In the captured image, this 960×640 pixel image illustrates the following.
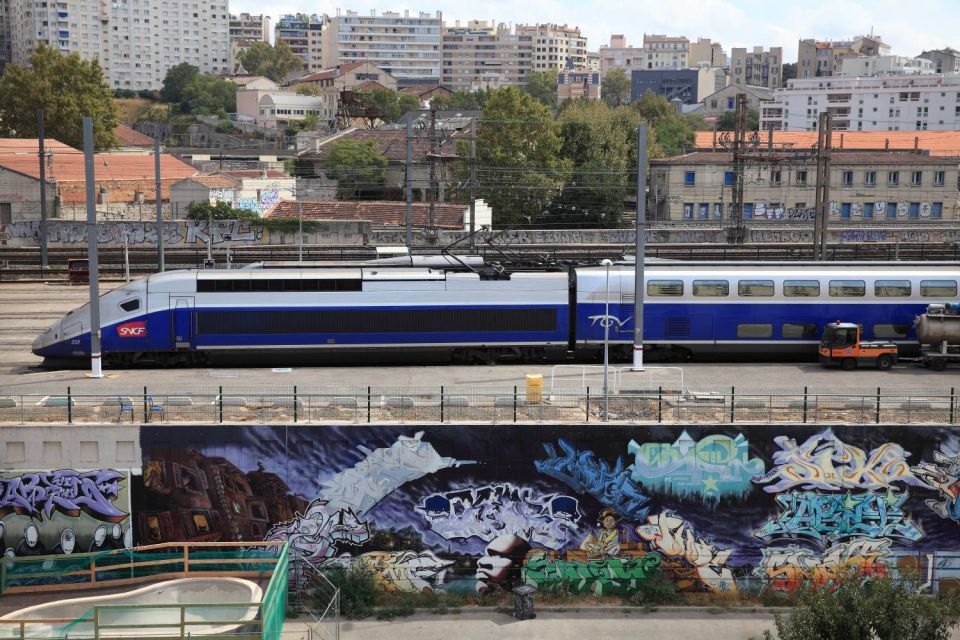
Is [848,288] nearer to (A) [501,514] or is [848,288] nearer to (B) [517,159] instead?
(A) [501,514]

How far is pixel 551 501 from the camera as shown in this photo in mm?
25500

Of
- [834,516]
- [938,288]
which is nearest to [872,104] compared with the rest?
[938,288]

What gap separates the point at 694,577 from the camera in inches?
1006

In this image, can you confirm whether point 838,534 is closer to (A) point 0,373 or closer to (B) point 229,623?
(B) point 229,623

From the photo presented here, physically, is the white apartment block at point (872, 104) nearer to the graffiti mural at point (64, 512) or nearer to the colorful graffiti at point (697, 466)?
the colorful graffiti at point (697, 466)

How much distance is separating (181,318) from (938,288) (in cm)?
2189

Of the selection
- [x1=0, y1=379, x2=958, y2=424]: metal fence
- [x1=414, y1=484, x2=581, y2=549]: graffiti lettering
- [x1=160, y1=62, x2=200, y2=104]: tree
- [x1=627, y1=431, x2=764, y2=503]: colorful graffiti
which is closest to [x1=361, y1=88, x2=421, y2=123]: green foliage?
[x1=160, y1=62, x2=200, y2=104]: tree

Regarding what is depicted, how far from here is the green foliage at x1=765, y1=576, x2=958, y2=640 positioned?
66.3ft

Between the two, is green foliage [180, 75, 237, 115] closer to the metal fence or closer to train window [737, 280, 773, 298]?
train window [737, 280, 773, 298]

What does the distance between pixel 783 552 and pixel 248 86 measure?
15819cm

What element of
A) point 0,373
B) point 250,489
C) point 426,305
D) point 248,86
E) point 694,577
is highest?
point 248,86

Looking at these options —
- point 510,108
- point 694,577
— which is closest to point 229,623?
point 694,577

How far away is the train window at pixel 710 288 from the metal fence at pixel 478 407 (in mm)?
6059

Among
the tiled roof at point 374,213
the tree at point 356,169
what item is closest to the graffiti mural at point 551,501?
the tiled roof at point 374,213
